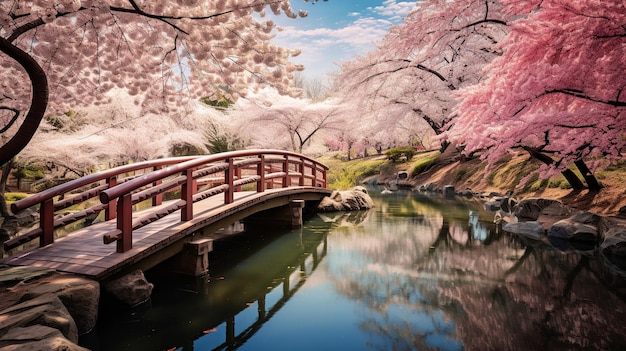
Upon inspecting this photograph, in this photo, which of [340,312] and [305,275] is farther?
[305,275]

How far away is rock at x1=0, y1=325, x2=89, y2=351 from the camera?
237cm

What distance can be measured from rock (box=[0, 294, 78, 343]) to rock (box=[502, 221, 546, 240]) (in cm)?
844

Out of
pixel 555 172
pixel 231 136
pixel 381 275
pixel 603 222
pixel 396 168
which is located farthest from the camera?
pixel 396 168

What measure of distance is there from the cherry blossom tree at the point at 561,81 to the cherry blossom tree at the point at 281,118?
14143mm

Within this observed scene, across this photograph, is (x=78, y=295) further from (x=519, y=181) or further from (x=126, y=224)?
(x=519, y=181)

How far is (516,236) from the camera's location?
26.0 ft

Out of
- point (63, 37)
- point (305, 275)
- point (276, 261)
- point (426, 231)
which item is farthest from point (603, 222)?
point (63, 37)

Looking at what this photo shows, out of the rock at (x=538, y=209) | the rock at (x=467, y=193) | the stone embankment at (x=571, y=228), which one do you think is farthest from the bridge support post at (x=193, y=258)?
the rock at (x=467, y=193)

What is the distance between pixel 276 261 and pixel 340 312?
2.51 meters

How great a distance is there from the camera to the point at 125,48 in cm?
727

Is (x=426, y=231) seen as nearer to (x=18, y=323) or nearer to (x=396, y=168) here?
(x=18, y=323)

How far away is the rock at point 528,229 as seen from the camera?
7.79 meters

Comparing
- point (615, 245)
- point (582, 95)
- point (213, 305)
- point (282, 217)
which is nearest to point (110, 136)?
point (282, 217)

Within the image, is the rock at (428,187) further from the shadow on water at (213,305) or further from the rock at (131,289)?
the rock at (131,289)
